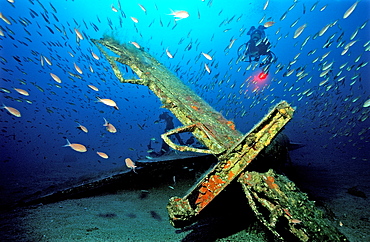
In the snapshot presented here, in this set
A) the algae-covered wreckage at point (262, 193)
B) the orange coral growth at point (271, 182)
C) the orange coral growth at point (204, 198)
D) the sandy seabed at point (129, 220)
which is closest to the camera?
the algae-covered wreckage at point (262, 193)

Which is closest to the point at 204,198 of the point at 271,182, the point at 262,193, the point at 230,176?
the point at 230,176

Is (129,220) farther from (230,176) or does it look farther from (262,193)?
(262,193)

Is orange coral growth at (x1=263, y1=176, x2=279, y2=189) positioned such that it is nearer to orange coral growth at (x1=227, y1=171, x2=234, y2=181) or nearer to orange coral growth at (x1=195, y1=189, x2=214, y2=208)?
orange coral growth at (x1=227, y1=171, x2=234, y2=181)

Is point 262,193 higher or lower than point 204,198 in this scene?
higher

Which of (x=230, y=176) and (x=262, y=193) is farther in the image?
(x=230, y=176)

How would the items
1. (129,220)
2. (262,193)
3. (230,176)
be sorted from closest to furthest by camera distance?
(262,193) < (230,176) < (129,220)

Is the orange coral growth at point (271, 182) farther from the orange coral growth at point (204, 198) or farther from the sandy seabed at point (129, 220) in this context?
the sandy seabed at point (129, 220)

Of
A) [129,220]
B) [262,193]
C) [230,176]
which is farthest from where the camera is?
[129,220]

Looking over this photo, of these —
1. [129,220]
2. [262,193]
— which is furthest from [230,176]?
[129,220]

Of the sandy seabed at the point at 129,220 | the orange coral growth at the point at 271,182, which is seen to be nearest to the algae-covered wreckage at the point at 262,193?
the orange coral growth at the point at 271,182

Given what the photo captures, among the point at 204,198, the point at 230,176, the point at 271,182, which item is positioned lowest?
the point at 204,198

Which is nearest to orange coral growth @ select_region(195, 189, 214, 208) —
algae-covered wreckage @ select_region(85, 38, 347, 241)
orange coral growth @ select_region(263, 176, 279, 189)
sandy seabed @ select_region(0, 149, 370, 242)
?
algae-covered wreckage @ select_region(85, 38, 347, 241)

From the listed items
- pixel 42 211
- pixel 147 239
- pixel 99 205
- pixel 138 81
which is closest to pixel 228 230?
pixel 147 239

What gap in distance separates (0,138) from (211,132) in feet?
285
